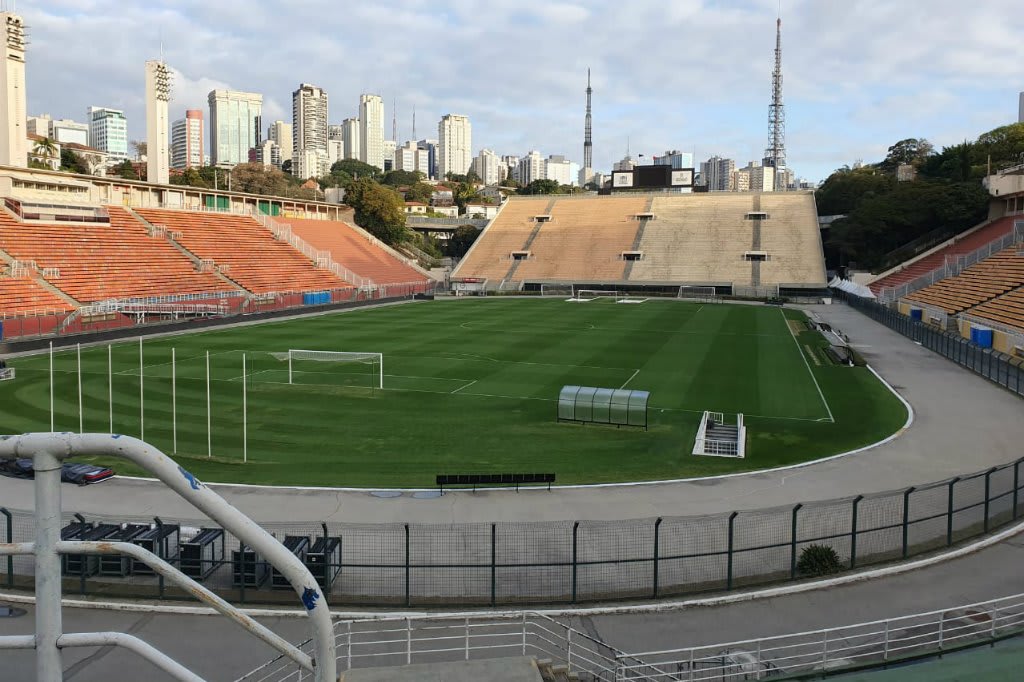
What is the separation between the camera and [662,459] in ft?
74.2

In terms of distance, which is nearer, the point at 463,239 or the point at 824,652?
the point at 824,652

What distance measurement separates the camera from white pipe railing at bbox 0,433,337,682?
12.8 ft

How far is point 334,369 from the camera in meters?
37.3

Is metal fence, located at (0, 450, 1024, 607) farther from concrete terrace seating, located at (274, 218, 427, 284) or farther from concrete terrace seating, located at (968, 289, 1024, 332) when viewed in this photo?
concrete terrace seating, located at (274, 218, 427, 284)

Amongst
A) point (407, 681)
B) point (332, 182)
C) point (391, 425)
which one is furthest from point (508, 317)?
point (332, 182)

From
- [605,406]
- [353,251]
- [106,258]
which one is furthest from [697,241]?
[605,406]

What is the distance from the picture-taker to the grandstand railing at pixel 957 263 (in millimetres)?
60625

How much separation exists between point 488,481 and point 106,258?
51.5m

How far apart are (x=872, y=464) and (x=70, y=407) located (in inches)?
1052

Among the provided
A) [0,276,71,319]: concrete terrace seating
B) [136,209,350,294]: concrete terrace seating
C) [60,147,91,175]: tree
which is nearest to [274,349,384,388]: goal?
[0,276,71,319]: concrete terrace seating

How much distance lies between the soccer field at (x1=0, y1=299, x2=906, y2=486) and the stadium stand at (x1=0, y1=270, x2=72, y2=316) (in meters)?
7.39

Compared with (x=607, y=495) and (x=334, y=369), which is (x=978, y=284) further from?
(x=607, y=495)

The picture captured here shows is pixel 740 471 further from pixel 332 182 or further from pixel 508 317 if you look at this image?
pixel 332 182

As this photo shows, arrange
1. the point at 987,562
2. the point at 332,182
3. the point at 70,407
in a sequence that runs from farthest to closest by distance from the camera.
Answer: the point at 332,182, the point at 70,407, the point at 987,562
